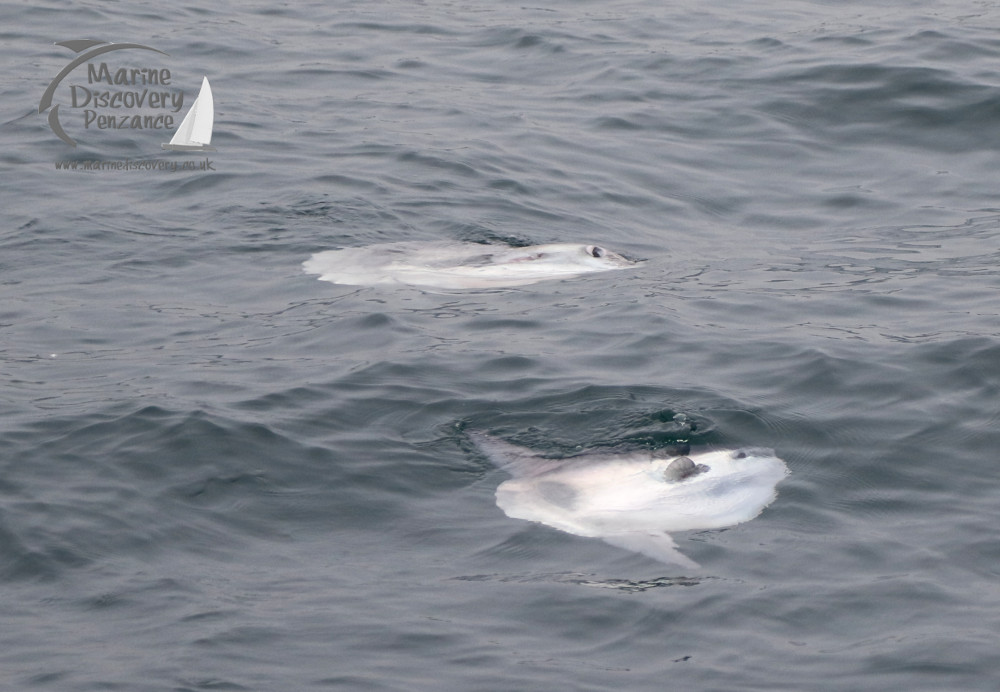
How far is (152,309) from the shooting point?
8.82m

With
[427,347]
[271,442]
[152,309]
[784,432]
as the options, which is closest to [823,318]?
[784,432]

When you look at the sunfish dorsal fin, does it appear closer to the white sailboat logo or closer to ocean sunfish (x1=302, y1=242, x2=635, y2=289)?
ocean sunfish (x1=302, y1=242, x2=635, y2=289)

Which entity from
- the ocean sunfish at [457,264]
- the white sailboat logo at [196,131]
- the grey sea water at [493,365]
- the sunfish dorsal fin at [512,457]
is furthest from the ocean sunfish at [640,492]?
the white sailboat logo at [196,131]

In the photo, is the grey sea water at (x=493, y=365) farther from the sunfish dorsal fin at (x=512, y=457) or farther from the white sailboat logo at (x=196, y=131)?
the white sailboat logo at (x=196, y=131)

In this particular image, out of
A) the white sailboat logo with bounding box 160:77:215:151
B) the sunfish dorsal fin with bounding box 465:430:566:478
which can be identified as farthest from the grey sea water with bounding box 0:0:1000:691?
the white sailboat logo with bounding box 160:77:215:151

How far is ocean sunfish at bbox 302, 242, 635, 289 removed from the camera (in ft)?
30.9

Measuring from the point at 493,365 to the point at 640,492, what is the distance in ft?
6.53

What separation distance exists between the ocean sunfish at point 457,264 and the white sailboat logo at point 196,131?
334cm

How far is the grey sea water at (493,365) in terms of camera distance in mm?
5254

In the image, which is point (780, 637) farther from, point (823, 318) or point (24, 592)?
point (823, 318)

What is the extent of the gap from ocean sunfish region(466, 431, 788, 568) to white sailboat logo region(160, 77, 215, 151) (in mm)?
6976

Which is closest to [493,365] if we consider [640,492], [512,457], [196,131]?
[512,457]

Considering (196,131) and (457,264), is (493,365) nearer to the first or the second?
(457,264)

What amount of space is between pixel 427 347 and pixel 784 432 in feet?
8.03
